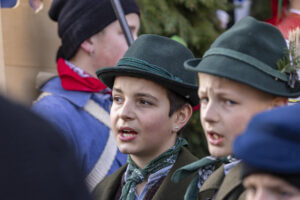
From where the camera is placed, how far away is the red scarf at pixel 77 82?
4.45 m

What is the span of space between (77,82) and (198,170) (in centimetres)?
187

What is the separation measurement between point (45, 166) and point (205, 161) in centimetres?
159

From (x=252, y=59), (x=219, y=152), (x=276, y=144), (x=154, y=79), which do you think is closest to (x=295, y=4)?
(x=154, y=79)

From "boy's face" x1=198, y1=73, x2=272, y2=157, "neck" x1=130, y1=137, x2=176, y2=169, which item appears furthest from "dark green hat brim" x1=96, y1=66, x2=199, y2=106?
"boy's face" x1=198, y1=73, x2=272, y2=157

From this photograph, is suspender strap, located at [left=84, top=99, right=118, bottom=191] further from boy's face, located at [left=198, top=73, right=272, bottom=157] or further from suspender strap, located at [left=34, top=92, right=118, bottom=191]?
boy's face, located at [left=198, top=73, right=272, bottom=157]

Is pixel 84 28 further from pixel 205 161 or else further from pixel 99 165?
pixel 205 161

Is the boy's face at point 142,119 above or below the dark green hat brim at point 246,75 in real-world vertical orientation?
below

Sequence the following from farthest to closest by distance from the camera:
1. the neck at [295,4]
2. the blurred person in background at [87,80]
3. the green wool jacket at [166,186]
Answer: the blurred person in background at [87,80]
the neck at [295,4]
the green wool jacket at [166,186]

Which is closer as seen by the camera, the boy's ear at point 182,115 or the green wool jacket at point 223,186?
the green wool jacket at point 223,186

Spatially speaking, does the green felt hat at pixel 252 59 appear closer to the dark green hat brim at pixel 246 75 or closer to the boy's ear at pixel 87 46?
the dark green hat brim at pixel 246 75

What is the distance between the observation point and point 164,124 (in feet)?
10.7

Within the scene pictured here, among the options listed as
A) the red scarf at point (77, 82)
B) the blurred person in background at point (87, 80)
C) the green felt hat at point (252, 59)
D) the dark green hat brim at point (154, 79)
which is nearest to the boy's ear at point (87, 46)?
the blurred person in background at point (87, 80)

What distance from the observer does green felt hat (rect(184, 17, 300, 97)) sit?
2.54 m

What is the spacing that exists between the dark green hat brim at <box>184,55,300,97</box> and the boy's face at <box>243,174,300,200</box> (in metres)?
0.72
